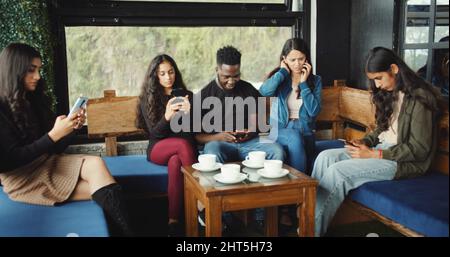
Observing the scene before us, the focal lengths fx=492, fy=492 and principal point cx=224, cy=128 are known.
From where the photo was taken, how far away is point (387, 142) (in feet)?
7.77

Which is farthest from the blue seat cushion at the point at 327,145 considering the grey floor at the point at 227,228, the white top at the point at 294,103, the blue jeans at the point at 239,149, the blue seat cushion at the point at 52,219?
the blue seat cushion at the point at 52,219

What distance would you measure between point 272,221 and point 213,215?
58 cm

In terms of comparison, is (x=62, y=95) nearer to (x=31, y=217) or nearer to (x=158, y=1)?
(x=158, y=1)

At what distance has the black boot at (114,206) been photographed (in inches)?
89.1

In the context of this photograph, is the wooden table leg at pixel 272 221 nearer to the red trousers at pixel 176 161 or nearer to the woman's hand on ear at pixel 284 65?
the red trousers at pixel 176 161

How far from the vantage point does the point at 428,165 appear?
1.88 meters

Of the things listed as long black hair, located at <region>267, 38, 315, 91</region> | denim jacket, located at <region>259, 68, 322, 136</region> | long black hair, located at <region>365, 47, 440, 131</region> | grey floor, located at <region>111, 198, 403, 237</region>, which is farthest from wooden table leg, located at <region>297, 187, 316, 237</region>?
long black hair, located at <region>267, 38, 315, 91</region>

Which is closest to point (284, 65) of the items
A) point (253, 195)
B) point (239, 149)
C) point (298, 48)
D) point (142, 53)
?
point (298, 48)

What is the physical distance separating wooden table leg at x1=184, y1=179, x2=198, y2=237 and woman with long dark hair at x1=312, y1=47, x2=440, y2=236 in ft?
1.98

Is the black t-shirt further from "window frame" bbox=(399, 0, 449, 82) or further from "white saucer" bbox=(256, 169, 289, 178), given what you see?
"window frame" bbox=(399, 0, 449, 82)

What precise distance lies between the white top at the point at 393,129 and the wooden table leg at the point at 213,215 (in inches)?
33.8

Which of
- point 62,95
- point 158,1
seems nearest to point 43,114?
point 62,95
